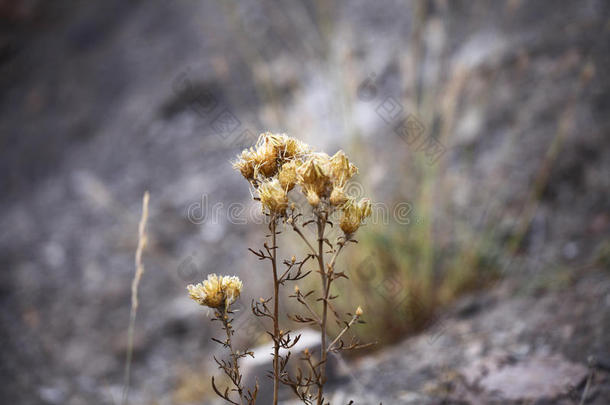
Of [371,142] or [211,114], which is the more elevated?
[211,114]

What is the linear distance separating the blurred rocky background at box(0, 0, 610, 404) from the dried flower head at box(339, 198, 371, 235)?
16.4 inches

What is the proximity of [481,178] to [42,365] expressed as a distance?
8.20ft

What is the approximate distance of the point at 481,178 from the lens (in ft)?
7.02

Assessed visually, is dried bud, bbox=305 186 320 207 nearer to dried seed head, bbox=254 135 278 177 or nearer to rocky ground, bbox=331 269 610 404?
dried seed head, bbox=254 135 278 177

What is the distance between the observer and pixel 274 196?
2.26ft

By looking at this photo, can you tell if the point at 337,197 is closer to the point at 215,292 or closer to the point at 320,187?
the point at 320,187

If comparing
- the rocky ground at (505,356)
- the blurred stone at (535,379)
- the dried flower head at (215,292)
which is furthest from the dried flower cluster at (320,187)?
the blurred stone at (535,379)

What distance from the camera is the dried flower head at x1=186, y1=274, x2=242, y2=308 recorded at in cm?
70

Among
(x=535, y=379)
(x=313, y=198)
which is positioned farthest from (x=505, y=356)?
(x=313, y=198)

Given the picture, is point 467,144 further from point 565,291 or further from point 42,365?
point 42,365

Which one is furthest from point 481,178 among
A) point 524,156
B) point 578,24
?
point 578,24

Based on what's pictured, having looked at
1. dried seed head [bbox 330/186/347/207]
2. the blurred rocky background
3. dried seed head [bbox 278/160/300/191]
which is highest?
the blurred rocky background

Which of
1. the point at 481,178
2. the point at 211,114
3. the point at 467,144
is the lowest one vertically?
the point at 481,178

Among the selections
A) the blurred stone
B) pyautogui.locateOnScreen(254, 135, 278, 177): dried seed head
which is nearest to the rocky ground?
the blurred stone
